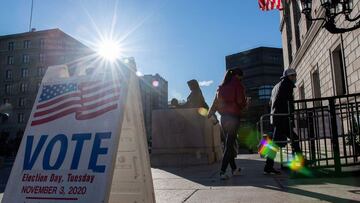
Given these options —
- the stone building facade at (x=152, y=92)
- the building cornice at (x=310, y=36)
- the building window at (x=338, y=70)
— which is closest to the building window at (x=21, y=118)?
the stone building facade at (x=152, y=92)

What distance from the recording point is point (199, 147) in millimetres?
9391

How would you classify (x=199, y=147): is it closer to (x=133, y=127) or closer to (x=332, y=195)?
(x=332, y=195)

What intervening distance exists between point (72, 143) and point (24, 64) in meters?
80.3

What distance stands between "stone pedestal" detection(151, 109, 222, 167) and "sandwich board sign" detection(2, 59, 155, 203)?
242 inches

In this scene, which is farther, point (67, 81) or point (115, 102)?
point (67, 81)

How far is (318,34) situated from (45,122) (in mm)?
13765

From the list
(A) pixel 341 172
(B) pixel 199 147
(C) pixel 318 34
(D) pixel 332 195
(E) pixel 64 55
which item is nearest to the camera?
(D) pixel 332 195

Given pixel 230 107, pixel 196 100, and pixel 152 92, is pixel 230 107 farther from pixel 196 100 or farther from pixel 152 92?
pixel 152 92

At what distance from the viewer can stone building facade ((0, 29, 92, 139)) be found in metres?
75.2

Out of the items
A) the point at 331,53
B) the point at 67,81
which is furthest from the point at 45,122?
the point at 331,53

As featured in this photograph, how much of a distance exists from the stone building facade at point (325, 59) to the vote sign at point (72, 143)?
8.46 m

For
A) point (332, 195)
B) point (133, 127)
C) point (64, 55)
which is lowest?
point (332, 195)

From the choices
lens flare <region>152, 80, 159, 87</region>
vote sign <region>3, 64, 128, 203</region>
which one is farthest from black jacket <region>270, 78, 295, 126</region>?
lens flare <region>152, 80, 159, 87</region>

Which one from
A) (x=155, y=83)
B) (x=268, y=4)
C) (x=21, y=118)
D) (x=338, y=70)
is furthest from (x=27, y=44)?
(x=338, y=70)
